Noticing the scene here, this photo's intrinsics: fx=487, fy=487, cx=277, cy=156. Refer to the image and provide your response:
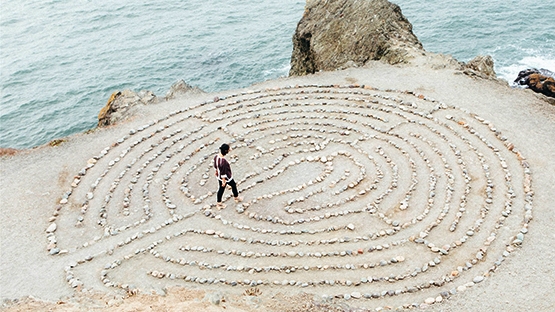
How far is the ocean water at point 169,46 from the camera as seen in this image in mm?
36156

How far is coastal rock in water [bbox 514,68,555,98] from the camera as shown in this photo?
27.3m

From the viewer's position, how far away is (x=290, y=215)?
1588 cm

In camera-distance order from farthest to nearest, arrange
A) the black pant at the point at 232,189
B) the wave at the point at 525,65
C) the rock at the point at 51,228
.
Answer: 1. the wave at the point at 525,65
2. the black pant at the point at 232,189
3. the rock at the point at 51,228

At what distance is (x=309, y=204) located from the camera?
53.6 ft

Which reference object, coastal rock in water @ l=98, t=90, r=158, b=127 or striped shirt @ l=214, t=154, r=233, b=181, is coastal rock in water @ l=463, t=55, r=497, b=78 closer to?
striped shirt @ l=214, t=154, r=233, b=181

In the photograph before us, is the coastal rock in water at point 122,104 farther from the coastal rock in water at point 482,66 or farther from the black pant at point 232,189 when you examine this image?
the coastal rock in water at point 482,66

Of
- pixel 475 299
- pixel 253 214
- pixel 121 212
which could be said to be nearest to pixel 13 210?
pixel 121 212

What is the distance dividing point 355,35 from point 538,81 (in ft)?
37.3

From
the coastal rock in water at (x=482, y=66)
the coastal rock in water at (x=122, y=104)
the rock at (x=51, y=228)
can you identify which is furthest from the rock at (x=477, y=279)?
the coastal rock in water at (x=122, y=104)

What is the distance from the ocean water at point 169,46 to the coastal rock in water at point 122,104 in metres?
10.7

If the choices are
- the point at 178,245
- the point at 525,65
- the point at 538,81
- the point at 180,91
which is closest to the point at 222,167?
the point at 178,245

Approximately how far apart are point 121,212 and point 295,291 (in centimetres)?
681

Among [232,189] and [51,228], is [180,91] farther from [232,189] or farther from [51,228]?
[51,228]

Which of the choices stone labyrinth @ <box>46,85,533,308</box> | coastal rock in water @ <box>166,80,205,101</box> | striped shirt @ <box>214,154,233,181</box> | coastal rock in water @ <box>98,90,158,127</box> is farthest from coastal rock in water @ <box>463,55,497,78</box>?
coastal rock in water @ <box>98,90,158,127</box>
